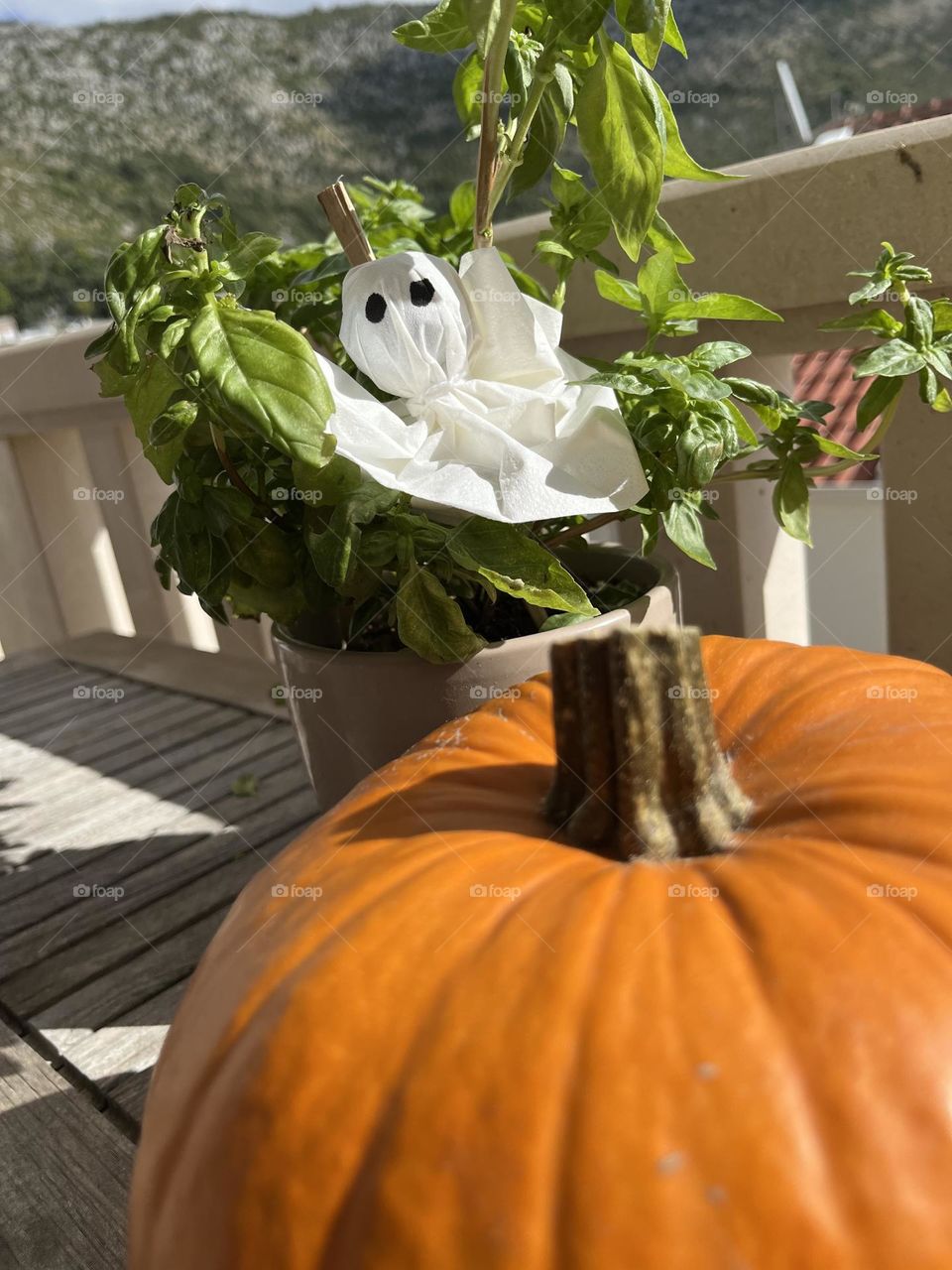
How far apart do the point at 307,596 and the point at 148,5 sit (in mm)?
60925

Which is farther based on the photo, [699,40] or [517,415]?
[699,40]

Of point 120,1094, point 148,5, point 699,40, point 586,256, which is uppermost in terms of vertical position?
point 148,5

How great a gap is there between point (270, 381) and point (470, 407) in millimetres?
123

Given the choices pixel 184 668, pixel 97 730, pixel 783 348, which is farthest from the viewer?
pixel 184 668

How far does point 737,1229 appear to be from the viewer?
28cm

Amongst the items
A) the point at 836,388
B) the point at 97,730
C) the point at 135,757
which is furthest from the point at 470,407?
the point at 836,388

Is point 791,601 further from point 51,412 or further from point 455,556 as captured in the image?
point 51,412

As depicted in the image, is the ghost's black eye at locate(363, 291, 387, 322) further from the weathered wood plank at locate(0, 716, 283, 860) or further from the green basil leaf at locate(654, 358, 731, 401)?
the weathered wood plank at locate(0, 716, 283, 860)

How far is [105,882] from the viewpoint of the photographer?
87 cm

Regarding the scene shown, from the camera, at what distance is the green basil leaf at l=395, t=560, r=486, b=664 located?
1.85 ft

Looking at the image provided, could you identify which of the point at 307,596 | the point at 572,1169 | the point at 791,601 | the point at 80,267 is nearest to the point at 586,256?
the point at 307,596

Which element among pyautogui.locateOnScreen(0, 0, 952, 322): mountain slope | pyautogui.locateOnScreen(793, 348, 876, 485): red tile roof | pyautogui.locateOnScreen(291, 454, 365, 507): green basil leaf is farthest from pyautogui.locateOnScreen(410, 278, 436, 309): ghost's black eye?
pyautogui.locateOnScreen(0, 0, 952, 322): mountain slope

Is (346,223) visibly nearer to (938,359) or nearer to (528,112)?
(528,112)

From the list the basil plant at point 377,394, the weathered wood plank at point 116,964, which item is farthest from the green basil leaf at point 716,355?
the weathered wood plank at point 116,964
